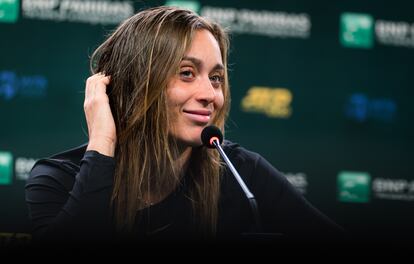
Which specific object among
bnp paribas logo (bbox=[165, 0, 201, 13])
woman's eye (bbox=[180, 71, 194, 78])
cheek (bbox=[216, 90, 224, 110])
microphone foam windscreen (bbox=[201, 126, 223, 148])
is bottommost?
microphone foam windscreen (bbox=[201, 126, 223, 148])

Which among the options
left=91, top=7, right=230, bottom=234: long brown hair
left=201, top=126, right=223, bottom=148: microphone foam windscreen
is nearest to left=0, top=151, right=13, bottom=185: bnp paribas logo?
left=91, top=7, right=230, bottom=234: long brown hair

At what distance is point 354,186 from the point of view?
11.5 ft

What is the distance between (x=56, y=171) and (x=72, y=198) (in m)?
0.19

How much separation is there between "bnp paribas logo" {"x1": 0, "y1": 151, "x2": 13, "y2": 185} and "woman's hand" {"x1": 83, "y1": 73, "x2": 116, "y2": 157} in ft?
5.10

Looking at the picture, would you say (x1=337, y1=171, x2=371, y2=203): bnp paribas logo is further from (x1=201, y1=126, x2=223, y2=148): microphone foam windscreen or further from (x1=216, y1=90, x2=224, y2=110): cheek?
(x1=201, y1=126, x2=223, y2=148): microphone foam windscreen

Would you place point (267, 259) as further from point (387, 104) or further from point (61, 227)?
point (387, 104)

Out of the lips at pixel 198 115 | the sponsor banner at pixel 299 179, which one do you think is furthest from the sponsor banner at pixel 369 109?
the lips at pixel 198 115

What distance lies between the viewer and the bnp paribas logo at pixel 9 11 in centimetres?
324

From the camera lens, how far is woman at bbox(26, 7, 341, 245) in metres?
1.70

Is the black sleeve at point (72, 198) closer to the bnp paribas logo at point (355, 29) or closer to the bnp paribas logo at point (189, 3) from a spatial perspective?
the bnp paribas logo at point (189, 3)

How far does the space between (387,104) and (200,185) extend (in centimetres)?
200

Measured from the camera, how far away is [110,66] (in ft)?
6.04

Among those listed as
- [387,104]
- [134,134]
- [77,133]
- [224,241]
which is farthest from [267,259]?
[387,104]

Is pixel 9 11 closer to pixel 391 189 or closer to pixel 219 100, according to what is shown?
pixel 219 100
